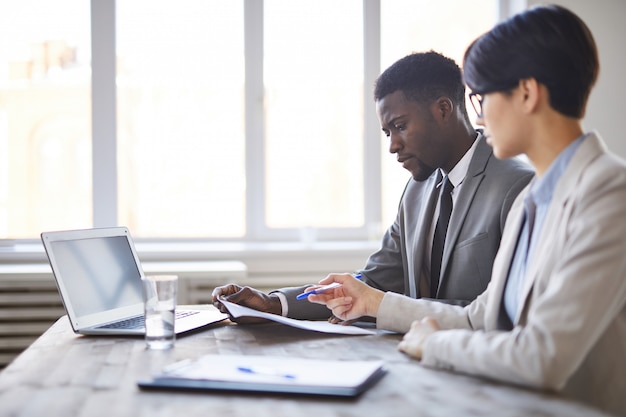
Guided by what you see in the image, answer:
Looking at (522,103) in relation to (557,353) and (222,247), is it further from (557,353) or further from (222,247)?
(222,247)

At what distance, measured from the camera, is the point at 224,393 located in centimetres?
111

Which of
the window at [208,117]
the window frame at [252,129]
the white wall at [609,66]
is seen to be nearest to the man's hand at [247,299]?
the window at [208,117]

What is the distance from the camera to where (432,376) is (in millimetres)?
1210

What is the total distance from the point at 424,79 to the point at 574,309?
3.88 feet

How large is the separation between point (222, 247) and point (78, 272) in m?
2.08

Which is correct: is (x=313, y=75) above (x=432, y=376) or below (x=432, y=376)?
above

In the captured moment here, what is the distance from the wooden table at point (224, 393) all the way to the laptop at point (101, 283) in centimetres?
14

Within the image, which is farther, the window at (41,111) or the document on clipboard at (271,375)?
the window at (41,111)

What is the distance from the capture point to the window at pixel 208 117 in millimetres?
3891

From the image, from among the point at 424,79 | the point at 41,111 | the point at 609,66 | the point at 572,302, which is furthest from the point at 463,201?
the point at 41,111

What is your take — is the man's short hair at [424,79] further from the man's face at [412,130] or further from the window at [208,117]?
the window at [208,117]

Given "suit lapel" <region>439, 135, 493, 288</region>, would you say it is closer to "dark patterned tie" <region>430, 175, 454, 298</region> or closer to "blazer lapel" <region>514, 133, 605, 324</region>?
"dark patterned tie" <region>430, 175, 454, 298</region>

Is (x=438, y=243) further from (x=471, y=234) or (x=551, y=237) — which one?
(x=551, y=237)

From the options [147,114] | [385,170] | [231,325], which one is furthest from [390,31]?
[231,325]
